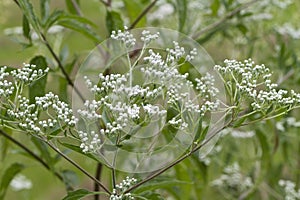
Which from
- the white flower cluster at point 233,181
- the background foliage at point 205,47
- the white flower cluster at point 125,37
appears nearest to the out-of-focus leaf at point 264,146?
the background foliage at point 205,47

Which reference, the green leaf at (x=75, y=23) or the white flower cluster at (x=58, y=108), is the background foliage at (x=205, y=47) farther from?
the white flower cluster at (x=58, y=108)

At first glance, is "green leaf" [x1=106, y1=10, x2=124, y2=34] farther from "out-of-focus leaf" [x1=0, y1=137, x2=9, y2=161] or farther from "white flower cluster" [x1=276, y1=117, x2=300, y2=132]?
"white flower cluster" [x1=276, y1=117, x2=300, y2=132]

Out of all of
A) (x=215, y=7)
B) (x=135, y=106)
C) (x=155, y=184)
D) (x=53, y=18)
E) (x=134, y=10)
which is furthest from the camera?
(x=215, y=7)

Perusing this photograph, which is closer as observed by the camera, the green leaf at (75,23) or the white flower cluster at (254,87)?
the white flower cluster at (254,87)

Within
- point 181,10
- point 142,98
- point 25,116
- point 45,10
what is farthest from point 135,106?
point 181,10

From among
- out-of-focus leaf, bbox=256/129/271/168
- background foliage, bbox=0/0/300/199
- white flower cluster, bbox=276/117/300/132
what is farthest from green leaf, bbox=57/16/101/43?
white flower cluster, bbox=276/117/300/132

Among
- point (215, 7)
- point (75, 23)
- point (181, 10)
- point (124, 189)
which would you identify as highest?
point (215, 7)

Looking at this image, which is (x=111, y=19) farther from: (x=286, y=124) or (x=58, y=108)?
(x=286, y=124)

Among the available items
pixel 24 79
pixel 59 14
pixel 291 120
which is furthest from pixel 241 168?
pixel 24 79
